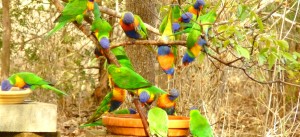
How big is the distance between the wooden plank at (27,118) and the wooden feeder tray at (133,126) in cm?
28

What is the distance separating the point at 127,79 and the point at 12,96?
56 centimetres

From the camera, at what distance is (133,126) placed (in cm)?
228

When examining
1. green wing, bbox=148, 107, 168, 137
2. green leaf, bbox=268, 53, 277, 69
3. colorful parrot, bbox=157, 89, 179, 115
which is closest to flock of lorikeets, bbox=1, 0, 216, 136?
colorful parrot, bbox=157, 89, 179, 115

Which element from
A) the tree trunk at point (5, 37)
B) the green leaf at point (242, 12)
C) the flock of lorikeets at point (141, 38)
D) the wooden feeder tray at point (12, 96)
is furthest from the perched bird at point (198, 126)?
the tree trunk at point (5, 37)

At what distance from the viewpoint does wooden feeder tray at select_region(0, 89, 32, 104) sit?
A: 2355 millimetres

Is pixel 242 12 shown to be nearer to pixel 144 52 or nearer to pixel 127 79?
pixel 127 79

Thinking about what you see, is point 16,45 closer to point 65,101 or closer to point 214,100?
point 65,101

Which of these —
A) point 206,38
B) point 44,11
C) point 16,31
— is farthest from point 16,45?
point 206,38

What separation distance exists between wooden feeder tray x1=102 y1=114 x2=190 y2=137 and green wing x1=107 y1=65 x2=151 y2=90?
0.49 feet

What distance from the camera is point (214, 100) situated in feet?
14.0

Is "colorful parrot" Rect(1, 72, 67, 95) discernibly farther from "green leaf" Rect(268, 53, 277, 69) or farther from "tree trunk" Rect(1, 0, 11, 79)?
"tree trunk" Rect(1, 0, 11, 79)

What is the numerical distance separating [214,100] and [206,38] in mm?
1978

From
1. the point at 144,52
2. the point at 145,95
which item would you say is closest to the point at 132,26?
the point at 145,95

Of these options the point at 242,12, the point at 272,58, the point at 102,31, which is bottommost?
the point at 272,58
